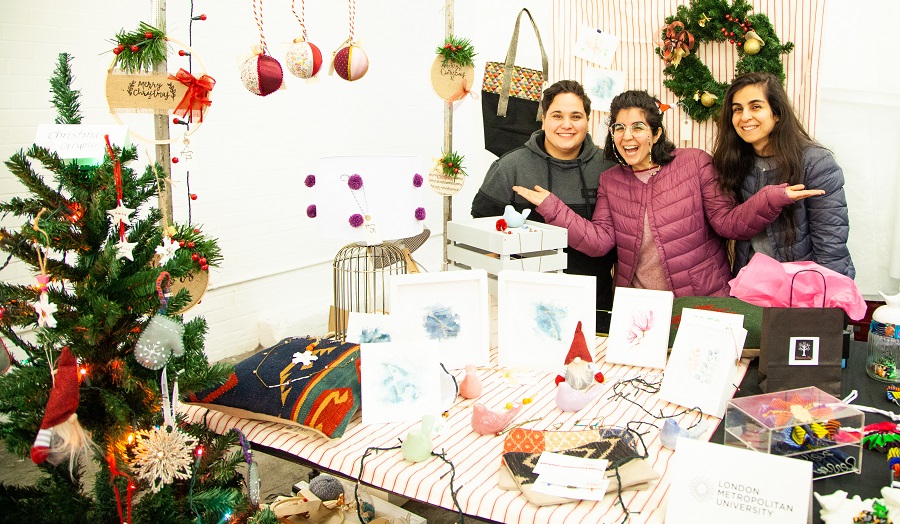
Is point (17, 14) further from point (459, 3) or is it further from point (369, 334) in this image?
point (459, 3)

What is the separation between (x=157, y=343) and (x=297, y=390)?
429 mm

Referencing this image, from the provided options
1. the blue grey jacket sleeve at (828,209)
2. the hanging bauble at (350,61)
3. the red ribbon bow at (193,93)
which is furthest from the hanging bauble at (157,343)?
the blue grey jacket sleeve at (828,209)

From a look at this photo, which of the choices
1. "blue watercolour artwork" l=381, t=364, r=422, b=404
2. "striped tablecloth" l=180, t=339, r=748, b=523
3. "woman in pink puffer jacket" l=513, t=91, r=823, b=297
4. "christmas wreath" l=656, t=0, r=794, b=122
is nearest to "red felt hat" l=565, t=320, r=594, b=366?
"striped tablecloth" l=180, t=339, r=748, b=523

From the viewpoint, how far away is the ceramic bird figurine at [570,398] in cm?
203

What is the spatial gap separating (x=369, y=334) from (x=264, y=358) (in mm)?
323

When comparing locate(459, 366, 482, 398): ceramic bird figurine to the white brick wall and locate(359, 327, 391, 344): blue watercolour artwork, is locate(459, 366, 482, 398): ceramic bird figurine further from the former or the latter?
the white brick wall

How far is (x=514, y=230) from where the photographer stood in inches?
106

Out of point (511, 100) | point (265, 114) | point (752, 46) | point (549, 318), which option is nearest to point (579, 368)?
point (549, 318)

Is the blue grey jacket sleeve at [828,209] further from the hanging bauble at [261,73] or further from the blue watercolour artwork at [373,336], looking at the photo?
the hanging bauble at [261,73]

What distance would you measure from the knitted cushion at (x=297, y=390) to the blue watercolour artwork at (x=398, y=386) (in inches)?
3.3

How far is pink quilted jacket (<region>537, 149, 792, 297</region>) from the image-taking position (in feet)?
9.48

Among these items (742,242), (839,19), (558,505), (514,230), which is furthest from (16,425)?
(839,19)

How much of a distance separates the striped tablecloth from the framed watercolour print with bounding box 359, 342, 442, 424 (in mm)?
40

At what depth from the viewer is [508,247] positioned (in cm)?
257
